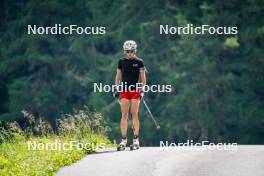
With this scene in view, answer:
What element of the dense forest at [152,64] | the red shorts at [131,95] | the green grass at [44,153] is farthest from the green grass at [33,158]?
the dense forest at [152,64]

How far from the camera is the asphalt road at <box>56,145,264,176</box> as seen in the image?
13.0 meters

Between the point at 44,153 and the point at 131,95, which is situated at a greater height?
the point at 131,95

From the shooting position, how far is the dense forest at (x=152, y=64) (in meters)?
39.4

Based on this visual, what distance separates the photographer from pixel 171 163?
551 inches

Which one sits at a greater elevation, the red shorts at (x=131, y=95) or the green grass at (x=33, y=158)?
the red shorts at (x=131, y=95)

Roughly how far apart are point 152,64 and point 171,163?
2910cm

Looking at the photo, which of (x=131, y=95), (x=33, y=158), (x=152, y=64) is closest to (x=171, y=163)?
(x=131, y=95)

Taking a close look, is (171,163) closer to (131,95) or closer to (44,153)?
(131,95)

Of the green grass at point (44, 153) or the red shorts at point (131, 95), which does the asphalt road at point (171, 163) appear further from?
the red shorts at point (131, 95)

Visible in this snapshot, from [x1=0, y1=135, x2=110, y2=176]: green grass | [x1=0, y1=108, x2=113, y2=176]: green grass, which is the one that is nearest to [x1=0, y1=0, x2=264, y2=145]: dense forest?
[x1=0, y1=108, x2=113, y2=176]: green grass

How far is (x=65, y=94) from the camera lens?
46.7 meters

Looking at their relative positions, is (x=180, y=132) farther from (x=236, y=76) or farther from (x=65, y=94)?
(x=65, y=94)

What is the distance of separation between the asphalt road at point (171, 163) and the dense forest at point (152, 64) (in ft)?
75.8

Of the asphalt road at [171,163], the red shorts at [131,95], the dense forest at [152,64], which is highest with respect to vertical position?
the dense forest at [152,64]
